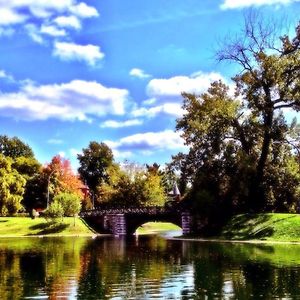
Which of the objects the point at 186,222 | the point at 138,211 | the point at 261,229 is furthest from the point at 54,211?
the point at 261,229

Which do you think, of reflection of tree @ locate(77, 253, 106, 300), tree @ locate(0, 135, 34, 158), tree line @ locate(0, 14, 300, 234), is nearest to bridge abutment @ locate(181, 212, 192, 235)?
tree line @ locate(0, 14, 300, 234)

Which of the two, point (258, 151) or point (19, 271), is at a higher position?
point (258, 151)

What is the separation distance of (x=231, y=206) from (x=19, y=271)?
47.2 m

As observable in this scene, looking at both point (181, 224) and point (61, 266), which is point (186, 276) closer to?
point (61, 266)

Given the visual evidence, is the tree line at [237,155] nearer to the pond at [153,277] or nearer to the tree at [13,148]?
the pond at [153,277]

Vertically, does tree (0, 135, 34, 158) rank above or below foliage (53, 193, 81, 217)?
above

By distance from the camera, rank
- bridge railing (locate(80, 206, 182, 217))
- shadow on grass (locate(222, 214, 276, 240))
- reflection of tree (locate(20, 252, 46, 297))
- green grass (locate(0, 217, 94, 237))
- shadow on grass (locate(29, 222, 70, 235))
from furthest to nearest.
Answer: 1. shadow on grass (locate(29, 222, 70, 235))
2. green grass (locate(0, 217, 94, 237))
3. bridge railing (locate(80, 206, 182, 217))
4. shadow on grass (locate(222, 214, 276, 240))
5. reflection of tree (locate(20, 252, 46, 297))

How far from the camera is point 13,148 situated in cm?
14288

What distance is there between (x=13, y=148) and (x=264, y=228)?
296ft

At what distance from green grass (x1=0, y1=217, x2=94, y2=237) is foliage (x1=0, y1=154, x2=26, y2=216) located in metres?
2.25

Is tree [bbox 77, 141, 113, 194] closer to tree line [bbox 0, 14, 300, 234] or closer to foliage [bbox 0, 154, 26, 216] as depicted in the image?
foliage [bbox 0, 154, 26, 216]

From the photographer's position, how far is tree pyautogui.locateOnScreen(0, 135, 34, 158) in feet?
467

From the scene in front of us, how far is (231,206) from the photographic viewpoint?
77125 millimetres

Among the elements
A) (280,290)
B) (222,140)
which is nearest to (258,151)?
(222,140)
